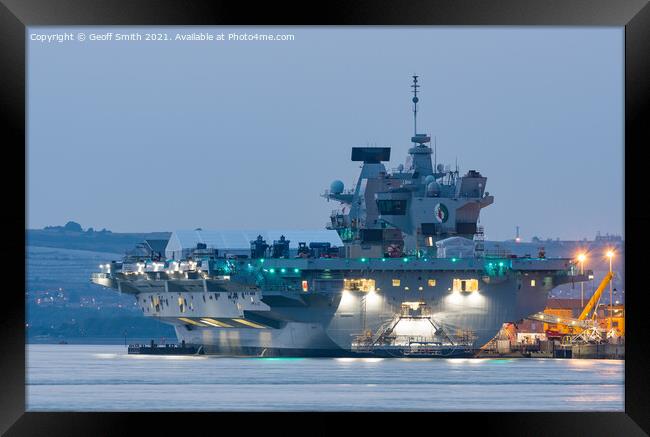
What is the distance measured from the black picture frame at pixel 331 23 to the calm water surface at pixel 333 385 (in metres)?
14.9

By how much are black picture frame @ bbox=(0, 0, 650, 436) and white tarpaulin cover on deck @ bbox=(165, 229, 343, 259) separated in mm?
46851

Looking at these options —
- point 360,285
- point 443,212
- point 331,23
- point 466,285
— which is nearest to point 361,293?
point 360,285

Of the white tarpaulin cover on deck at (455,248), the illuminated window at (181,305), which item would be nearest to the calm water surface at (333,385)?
the illuminated window at (181,305)

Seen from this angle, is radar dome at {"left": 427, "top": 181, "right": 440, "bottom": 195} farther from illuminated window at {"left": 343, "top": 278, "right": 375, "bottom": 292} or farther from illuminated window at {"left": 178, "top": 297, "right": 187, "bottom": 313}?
illuminated window at {"left": 178, "top": 297, "right": 187, "bottom": 313}

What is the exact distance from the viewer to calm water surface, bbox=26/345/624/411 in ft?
108

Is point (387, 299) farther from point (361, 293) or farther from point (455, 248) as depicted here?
point (455, 248)

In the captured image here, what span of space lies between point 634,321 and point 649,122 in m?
2.24

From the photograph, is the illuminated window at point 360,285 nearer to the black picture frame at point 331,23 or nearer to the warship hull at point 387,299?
the warship hull at point 387,299

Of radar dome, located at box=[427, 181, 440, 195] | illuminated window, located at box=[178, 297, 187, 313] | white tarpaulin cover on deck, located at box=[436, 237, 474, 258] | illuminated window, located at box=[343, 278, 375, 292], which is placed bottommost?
illuminated window, located at box=[178, 297, 187, 313]

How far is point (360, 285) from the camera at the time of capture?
2002 inches

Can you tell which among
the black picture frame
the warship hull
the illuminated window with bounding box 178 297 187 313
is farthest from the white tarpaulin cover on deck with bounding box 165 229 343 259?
the black picture frame

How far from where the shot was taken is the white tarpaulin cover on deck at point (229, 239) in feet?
209

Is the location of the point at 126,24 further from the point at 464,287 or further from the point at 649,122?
the point at 464,287

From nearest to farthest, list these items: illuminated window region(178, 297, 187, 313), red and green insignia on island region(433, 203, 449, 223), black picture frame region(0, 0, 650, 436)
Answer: black picture frame region(0, 0, 650, 436) < illuminated window region(178, 297, 187, 313) < red and green insignia on island region(433, 203, 449, 223)
